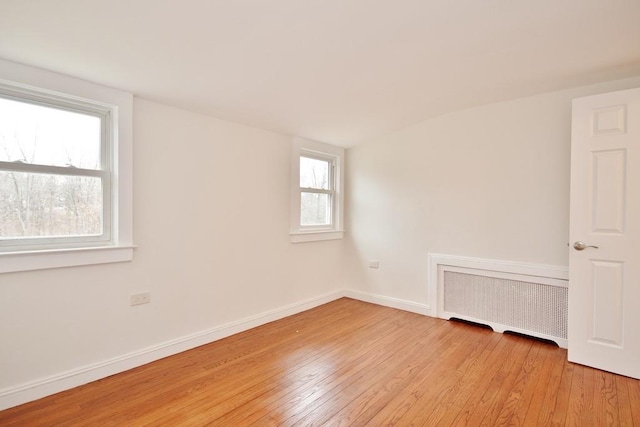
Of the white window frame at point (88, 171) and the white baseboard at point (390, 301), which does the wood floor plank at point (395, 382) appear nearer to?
the white baseboard at point (390, 301)

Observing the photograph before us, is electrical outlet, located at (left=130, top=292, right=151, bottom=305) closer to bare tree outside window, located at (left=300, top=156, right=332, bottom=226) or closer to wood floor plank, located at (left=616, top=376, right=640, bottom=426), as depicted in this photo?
bare tree outside window, located at (left=300, top=156, right=332, bottom=226)

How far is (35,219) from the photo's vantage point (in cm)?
208

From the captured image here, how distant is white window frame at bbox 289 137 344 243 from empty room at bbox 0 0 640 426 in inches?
2.0

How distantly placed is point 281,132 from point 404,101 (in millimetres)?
1342

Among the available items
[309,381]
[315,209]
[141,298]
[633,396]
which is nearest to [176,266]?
[141,298]

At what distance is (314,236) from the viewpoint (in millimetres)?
3990

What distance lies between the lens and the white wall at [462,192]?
2.94m

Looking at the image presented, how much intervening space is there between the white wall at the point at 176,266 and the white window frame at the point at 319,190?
11 centimetres

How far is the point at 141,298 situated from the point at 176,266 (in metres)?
0.35

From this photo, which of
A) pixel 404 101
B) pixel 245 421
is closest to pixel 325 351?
pixel 245 421

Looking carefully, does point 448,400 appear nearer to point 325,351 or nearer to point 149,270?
point 325,351

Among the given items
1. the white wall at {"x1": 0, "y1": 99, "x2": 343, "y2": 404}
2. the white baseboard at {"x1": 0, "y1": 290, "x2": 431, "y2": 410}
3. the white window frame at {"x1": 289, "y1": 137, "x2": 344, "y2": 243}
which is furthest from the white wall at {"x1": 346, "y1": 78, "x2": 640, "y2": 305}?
the white wall at {"x1": 0, "y1": 99, "x2": 343, "y2": 404}

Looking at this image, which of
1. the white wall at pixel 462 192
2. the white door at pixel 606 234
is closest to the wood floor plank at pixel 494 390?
the white door at pixel 606 234

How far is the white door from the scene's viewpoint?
2311mm
